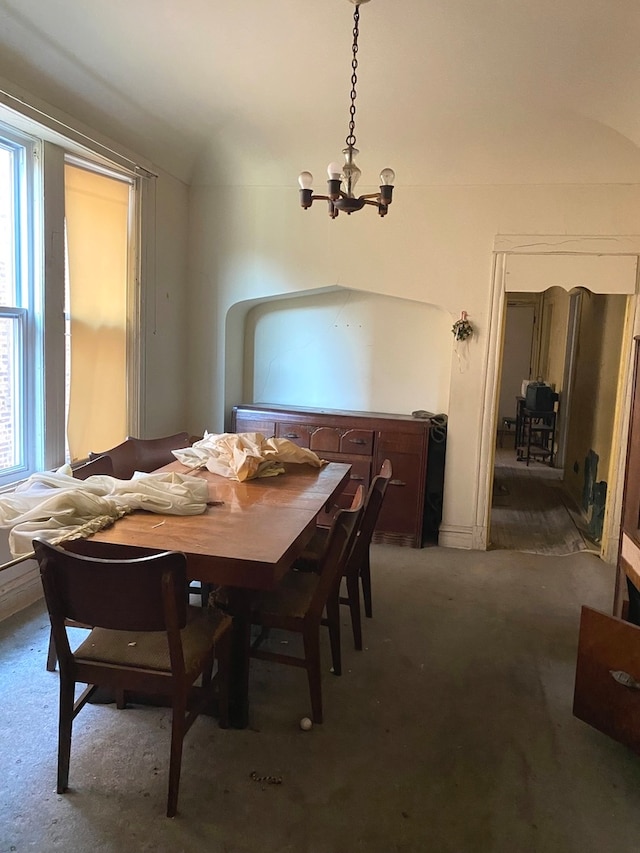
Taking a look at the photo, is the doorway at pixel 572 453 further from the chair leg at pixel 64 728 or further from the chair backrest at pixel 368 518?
the chair leg at pixel 64 728

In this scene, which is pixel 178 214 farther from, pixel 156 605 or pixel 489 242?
pixel 156 605

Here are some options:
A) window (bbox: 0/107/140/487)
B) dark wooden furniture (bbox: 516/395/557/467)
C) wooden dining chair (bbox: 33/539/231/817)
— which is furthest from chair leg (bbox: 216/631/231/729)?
dark wooden furniture (bbox: 516/395/557/467)

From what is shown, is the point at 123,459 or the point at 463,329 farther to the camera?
the point at 463,329

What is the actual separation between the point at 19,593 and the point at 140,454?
3.04 ft

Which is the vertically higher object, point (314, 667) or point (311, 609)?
point (311, 609)

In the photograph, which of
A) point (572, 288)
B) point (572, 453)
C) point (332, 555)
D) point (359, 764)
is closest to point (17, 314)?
point (332, 555)

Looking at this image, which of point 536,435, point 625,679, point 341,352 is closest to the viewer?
point 625,679

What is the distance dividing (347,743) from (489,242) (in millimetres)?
3250

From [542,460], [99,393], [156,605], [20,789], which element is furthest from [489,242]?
[542,460]

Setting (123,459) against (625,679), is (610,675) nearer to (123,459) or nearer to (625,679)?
(625,679)

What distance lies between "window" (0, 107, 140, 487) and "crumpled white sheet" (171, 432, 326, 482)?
74 cm

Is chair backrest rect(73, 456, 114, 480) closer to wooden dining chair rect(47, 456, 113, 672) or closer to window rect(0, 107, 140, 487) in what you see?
wooden dining chair rect(47, 456, 113, 672)

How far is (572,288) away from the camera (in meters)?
4.09

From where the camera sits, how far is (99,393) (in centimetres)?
376
